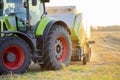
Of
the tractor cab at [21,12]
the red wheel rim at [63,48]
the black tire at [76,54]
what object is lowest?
the black tire at [76,54]

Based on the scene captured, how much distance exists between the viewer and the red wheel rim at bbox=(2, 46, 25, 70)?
12281 mm

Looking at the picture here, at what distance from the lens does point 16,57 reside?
12547 millimetres

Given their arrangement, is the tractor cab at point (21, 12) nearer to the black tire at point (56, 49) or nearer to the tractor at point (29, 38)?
the tractor at point (29, 38)

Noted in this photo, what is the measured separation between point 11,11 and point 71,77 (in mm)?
3032

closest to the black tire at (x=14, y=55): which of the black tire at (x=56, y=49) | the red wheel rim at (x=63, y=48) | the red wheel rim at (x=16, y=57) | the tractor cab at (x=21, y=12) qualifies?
the red wheel rim at (x=16, y=57)

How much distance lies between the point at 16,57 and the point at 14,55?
4.4 inches

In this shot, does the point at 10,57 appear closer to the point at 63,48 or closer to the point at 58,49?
the point at 58,49

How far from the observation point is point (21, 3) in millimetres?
13320

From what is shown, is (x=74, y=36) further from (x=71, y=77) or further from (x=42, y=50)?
(x=71, y=77)

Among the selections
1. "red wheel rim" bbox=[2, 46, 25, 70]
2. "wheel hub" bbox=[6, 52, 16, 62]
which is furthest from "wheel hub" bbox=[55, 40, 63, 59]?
"wheel hub" bbox=[6, 52, 16, 62]

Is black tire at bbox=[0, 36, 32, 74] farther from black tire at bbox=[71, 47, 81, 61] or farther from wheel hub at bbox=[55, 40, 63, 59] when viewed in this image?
black tire at bbox=[71, 47, 81, 61]

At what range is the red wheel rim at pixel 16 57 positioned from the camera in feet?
40.3

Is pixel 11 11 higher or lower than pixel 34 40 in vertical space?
higher

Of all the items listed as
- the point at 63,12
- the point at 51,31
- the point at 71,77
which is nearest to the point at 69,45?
the point at 51,31
